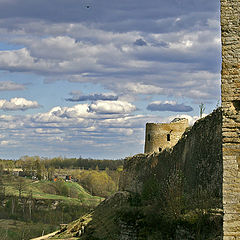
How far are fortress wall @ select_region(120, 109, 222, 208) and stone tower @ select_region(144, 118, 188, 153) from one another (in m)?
5.81

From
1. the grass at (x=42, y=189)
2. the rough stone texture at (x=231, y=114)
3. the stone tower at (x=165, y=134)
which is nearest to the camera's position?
the rough stone texture at (x=231, y=114)

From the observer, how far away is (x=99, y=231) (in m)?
26.3

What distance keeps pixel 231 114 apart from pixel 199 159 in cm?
1171

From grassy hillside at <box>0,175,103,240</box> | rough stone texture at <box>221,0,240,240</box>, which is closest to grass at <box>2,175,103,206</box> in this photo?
grassy hillside at <box>0,175,103,240</box>

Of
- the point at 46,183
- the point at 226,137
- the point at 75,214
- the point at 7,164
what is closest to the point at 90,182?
the point at 46,183

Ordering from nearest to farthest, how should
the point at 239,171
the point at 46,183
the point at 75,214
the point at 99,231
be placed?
the point at 239,171 → the point at 99,231 → the point at 75,214 → the point at 46,183

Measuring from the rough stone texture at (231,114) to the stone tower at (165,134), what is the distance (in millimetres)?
26561

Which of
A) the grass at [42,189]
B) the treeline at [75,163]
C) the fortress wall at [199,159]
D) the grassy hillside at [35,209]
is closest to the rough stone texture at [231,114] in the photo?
the fortress wall at [199,159]

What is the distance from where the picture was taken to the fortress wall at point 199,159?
1756cm

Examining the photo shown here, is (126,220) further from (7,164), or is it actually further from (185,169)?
(7,164)

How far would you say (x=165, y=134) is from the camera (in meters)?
35.7

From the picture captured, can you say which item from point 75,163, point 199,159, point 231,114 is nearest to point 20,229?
point 199,159

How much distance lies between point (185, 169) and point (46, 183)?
297 ft

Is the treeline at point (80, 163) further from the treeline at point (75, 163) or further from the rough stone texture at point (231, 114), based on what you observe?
the rough stone texture at point (231, 114)
